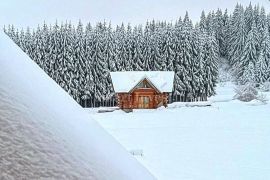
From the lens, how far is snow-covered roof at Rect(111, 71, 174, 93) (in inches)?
1709

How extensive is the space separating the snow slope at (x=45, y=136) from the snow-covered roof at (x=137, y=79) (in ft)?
137

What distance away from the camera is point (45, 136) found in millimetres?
752

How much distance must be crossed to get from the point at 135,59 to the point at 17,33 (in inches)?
618

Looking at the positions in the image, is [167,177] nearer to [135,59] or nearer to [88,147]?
[88,147]

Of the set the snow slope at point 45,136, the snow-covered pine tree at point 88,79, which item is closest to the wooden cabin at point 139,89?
the snow-covered pine tree at point 88,79

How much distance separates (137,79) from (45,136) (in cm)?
4267

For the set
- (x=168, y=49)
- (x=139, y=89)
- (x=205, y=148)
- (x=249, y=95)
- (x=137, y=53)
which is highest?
(x=168, y=49)

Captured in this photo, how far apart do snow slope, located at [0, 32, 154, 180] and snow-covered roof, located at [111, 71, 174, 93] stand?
41687mm

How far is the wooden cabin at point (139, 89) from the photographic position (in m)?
43.1

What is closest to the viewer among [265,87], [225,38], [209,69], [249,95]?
[249,95]

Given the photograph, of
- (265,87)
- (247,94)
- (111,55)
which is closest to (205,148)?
(247,94)

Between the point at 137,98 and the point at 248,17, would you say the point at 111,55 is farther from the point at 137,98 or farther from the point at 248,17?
the point at 248,17

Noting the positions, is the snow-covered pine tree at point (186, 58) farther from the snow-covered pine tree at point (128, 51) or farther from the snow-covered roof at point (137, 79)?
the snow-covered roof at point (137, 79)

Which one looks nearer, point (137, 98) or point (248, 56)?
point (137, 98)
